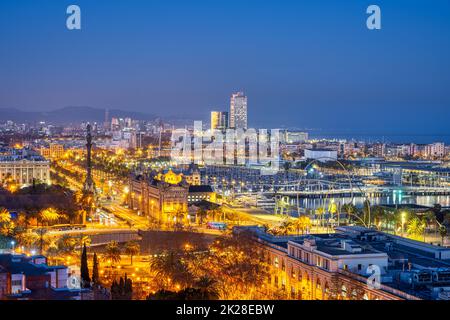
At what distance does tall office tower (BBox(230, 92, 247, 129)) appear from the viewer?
90.5m

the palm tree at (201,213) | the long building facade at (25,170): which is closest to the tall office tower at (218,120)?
the long building facade at (25,170)

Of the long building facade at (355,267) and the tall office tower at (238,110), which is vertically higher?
the tall office tower at (238,110)

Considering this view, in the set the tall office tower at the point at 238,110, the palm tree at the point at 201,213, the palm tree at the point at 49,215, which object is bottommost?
the palm tree at the point at 201,213

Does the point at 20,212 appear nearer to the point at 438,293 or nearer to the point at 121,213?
the point at 121,213

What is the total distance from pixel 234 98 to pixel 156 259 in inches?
3114

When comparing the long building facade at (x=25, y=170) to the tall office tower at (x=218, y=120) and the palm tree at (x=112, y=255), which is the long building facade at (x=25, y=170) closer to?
the palm tree at (x=112, y=255)

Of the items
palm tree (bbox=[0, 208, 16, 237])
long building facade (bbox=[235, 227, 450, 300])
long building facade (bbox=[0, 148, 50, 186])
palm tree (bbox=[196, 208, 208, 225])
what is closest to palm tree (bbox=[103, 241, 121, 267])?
palm tree (bbox=[0, 208, 16, 237])

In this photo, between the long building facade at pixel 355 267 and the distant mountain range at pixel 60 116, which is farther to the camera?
the distant mountain range at pixel 60 116

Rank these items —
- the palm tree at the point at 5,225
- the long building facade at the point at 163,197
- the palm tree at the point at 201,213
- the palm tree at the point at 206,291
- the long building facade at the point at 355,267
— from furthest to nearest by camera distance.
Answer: the long building facade at the point at 163,197, the palm tree at the point at 201,213, the palm tree at the point at 5,225, the long building facade at the point at 355,267, the palm tree at the point at 206,291

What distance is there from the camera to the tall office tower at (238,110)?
90.5 meters

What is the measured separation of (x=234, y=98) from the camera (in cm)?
9194

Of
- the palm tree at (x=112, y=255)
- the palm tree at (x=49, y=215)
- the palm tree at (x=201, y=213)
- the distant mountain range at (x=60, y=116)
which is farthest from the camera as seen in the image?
the distant mountain range at (x=60, y=116)

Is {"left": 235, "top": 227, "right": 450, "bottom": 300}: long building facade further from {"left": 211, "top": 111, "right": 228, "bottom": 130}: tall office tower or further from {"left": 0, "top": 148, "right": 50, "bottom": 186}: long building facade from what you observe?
{"left": 211, "top": 111, "right": 228, "bottom": 130}: tall office tower

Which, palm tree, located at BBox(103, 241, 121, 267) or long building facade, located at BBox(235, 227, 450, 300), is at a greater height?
long building facade, located at BBox(235, 227, 450, 300)
